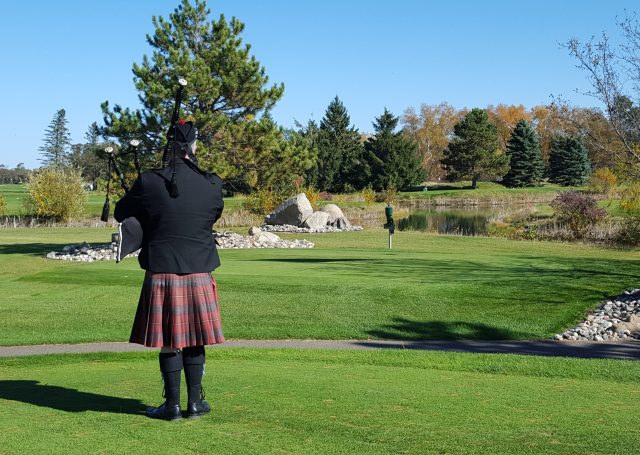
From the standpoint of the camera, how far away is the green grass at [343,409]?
488 cm

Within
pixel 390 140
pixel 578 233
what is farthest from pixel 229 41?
pixel 390 140

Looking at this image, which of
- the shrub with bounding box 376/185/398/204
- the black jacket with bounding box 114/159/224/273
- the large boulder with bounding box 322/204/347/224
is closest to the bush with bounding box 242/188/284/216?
the large boulder with bounding box 322/204/347/224

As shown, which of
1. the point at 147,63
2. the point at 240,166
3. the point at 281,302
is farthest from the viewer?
the point at 240,166

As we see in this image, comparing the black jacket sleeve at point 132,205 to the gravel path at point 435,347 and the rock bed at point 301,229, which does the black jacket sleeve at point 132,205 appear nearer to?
the gravel path at point 435,347

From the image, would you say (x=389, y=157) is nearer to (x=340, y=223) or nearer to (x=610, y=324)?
(x=340, y=223)

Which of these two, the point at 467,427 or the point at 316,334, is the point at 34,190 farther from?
the point at 467,427

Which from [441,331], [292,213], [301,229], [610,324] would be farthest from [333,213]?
[610,324]

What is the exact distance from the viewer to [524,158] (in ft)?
314

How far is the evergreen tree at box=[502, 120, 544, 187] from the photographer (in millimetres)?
95438

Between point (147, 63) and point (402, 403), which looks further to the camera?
point (147, 63)

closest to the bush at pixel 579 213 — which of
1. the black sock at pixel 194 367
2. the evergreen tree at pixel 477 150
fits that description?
the black sock at pixel 194 367

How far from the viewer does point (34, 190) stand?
49781mm

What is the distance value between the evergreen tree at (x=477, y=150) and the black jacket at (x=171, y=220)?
91114mm

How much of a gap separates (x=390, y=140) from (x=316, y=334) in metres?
72.0
